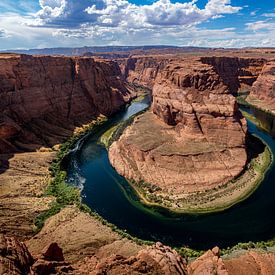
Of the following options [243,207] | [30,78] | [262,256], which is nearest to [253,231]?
[243,207]

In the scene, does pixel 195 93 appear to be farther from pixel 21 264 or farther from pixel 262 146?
pixel 21 264

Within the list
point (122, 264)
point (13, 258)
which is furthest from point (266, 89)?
point (13, 258)

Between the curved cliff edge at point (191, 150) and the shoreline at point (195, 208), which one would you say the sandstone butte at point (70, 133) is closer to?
the curved cliff edge at point (191, 150)

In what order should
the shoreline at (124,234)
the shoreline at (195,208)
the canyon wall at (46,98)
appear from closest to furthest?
the shoreline at (124,234), the shoreline at (195,208), the canyon wall at (46,98)

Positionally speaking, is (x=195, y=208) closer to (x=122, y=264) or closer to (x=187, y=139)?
(x=187, y=139)

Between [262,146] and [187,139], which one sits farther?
[262,146]

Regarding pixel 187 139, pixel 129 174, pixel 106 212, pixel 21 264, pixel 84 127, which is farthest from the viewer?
pixel 84 127

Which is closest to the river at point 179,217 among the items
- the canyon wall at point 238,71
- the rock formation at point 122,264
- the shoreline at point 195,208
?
the shoreline at point 195,208
